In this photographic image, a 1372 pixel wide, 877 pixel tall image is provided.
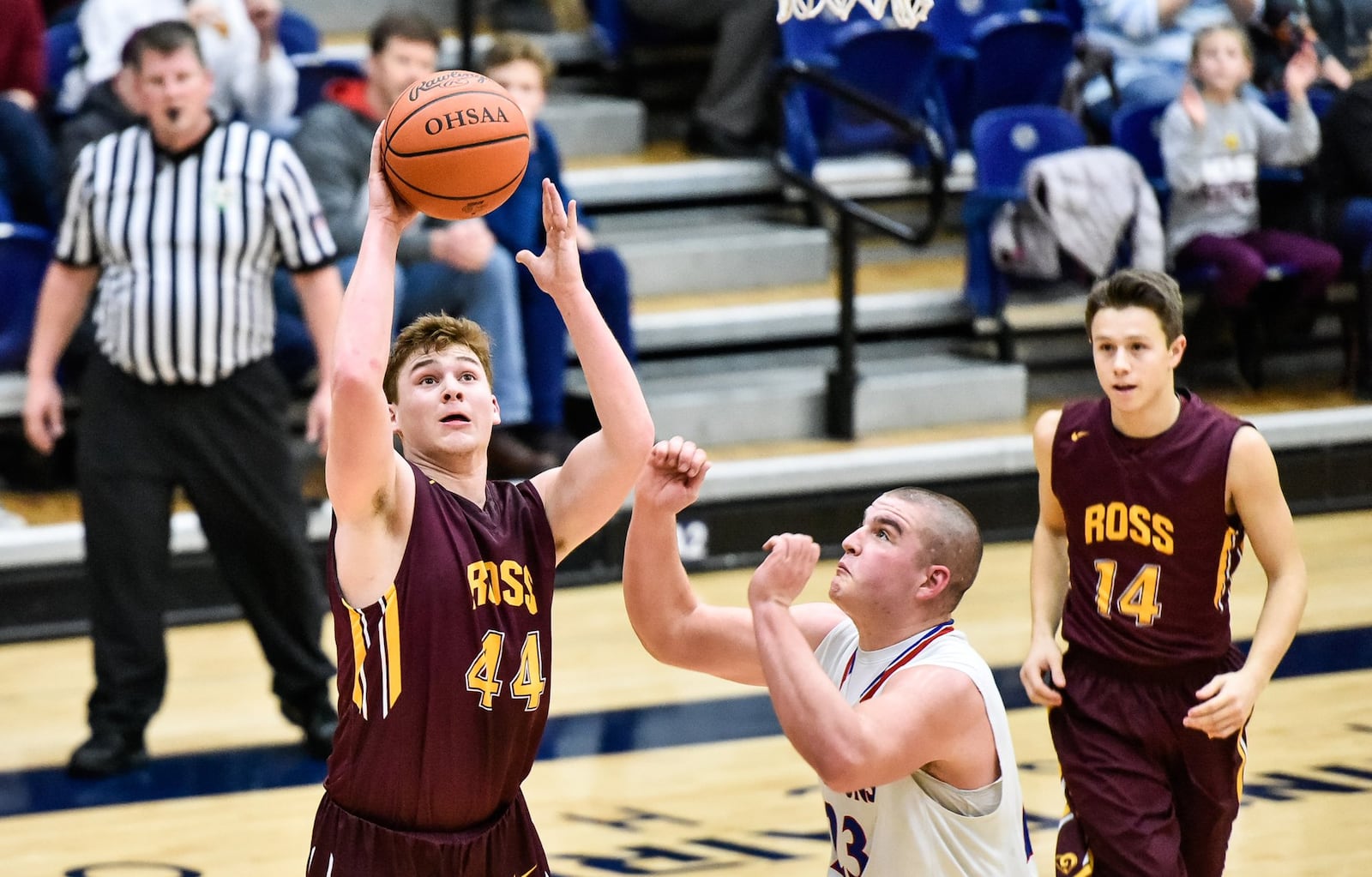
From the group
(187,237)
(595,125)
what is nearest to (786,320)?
(595,125)

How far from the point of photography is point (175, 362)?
5.42m

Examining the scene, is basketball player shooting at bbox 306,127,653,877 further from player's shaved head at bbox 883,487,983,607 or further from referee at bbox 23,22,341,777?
referee at bbox 23,22,341,777

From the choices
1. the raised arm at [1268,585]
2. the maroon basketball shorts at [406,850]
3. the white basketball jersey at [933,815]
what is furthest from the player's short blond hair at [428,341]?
the raised arm at [1268,585]

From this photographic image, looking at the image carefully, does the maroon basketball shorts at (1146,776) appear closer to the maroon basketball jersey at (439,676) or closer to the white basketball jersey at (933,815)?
the white basketball jersey at (933,815)

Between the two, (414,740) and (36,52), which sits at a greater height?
(36,52)

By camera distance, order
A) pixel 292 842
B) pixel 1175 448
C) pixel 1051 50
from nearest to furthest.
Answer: pixel 1175 448, pixel 292 842, pixel 1051 50

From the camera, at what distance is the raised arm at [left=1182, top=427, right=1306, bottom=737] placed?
3.73m

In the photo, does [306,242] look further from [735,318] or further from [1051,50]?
[1051,50]

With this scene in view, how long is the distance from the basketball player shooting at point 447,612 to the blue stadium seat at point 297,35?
542 cm

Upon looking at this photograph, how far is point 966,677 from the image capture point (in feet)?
9.78

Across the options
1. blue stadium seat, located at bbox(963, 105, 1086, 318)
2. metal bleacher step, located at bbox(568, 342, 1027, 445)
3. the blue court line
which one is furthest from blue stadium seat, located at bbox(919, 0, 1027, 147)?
the blue court line

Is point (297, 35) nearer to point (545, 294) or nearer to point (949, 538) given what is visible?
point (545, 294)

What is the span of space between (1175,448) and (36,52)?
16.9 ft

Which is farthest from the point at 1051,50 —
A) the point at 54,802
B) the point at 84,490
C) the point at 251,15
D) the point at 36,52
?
the point at 54,802
